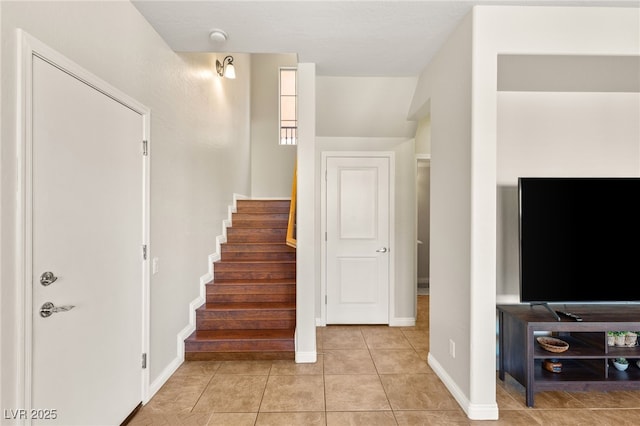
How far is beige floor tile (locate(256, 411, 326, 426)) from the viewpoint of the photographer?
86.2 inches

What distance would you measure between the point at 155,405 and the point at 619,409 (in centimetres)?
322

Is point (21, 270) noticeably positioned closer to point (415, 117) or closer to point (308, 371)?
point (308, 371)

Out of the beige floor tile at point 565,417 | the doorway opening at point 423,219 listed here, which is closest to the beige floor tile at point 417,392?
the beige floor tile at point 565,417

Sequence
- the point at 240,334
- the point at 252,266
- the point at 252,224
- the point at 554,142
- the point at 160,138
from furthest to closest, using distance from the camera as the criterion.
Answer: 1. the point at 252,224
2. the point at 252,266
3. the point at 240,334
4. the point at 554,142
5. the point at 160,138

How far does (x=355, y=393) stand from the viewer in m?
2.55

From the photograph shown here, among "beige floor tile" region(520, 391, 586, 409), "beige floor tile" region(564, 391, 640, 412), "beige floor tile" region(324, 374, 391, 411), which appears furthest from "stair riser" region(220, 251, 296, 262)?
"beige floor tile" region(564, 391, 640, 412)

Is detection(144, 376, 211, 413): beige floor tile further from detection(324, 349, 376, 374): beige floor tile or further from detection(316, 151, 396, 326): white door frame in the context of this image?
detection(316, 151, 396, 326): white door frame

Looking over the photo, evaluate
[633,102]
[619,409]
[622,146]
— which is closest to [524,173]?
[622,146]

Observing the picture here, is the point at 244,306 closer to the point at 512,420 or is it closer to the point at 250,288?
the point at 250,288

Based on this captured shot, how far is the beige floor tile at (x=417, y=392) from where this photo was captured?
2395 millimetres

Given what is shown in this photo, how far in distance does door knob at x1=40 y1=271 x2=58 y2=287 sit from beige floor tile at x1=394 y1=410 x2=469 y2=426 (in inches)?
83.4

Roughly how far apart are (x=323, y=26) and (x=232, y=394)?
109 inches

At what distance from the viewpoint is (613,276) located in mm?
2453

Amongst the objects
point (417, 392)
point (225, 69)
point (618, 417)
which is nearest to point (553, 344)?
point (618, 417)
